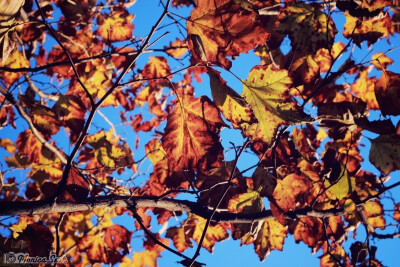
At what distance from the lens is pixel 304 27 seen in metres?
1.83

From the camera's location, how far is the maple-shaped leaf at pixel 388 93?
1.66 m

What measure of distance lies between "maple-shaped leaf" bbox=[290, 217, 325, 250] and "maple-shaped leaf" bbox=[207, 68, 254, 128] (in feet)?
5.76

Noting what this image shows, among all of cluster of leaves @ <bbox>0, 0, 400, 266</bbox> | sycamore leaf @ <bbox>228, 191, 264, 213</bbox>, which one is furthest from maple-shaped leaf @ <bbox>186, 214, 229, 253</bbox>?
sycamore leaf @ <bbox>228, 191, 264, 213</bbox>

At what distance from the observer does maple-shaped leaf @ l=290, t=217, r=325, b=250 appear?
8.38 ft

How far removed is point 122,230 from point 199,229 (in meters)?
0.84

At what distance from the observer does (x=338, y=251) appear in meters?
3.06

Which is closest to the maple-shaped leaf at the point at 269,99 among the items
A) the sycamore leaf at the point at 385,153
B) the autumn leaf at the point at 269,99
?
the autumn leaf at the point at 269,99

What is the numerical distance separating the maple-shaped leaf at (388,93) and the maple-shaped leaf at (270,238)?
47.4 inches

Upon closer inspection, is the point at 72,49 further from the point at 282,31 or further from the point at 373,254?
the point at 373,254

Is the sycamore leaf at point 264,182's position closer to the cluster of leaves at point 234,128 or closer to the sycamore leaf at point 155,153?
the cluster of leaves at point 234,128

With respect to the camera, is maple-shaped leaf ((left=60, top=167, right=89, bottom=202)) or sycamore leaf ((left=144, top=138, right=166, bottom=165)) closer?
maple-shaped leaf ((left=60, top=167, right=89, bottom=202))

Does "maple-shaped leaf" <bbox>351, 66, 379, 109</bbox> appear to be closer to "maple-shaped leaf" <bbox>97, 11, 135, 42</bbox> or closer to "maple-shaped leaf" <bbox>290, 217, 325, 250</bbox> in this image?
"maple-shaped leaf" <bbox>290, 217, 325, 250</bbox>

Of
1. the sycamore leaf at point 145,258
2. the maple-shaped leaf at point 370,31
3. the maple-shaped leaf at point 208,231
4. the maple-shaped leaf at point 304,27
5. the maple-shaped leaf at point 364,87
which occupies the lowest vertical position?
the sycamore leaf at point 145,258

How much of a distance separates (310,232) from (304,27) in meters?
1.92
